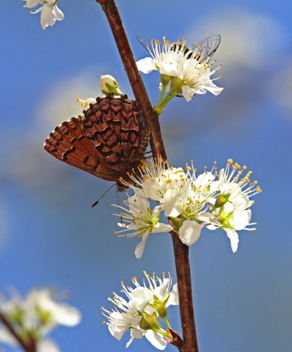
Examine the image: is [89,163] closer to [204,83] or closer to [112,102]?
[112,102]

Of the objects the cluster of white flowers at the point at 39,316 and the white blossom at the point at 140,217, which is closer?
the cluster of white flowers at the point at 39,316

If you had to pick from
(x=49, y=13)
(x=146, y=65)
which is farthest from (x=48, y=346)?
(x=49, y=13)

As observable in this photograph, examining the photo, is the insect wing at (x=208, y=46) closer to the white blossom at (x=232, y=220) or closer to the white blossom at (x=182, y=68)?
the white blossom at (x=182, y=68)

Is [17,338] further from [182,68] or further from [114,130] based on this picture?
[182,68]

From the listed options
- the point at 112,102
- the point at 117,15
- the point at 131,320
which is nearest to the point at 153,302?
the point at 131,320

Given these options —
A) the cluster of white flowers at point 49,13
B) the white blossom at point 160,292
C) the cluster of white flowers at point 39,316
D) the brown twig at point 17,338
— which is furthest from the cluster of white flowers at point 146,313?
the cluster of white flowers at point 49,13
